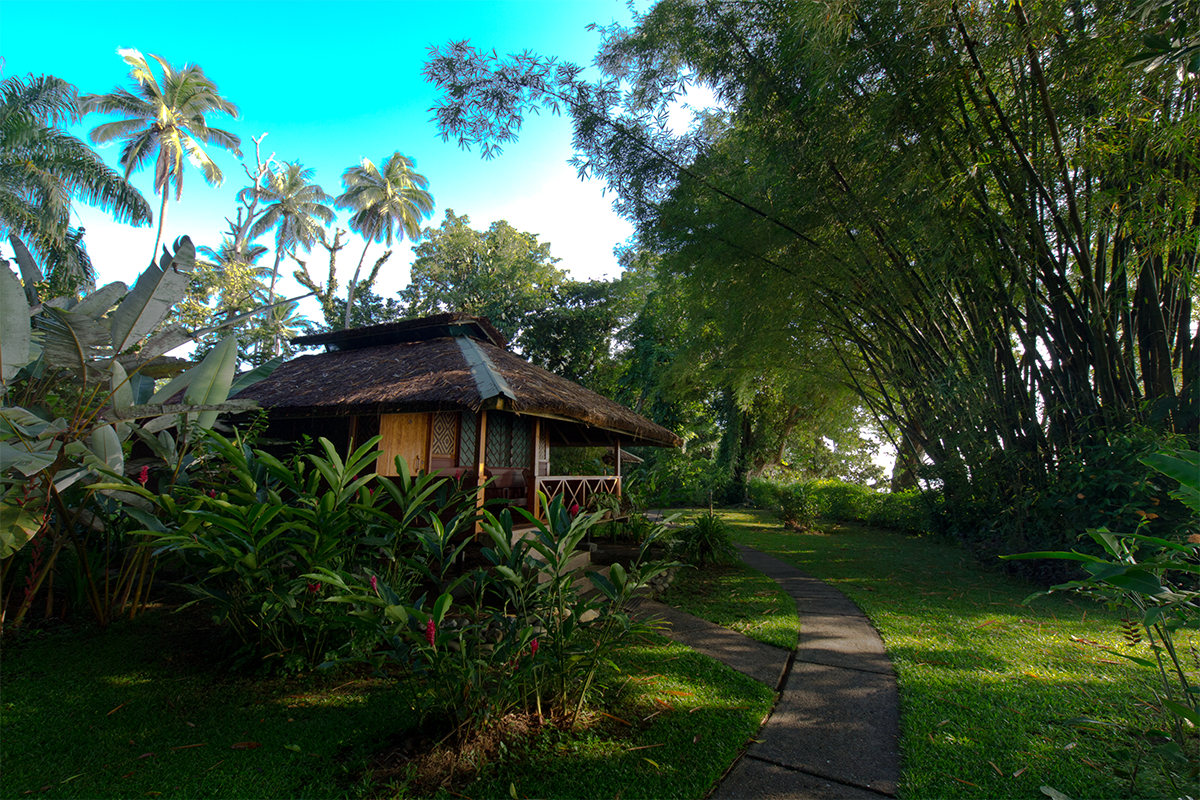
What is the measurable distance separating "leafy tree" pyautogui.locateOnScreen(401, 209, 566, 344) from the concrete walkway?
1469 centimetres

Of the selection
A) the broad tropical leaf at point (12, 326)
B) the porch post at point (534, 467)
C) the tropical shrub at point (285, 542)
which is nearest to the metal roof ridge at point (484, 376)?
the porch post at point (534, 467)

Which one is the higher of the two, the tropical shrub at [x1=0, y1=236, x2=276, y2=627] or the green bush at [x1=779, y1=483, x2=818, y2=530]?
the tropical shrub at [x1=0, y1=236, x2=276, y2=627]

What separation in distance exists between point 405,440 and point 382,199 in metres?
20.7

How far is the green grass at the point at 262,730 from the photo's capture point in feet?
6.55

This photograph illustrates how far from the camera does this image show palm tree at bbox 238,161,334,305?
23.5 m

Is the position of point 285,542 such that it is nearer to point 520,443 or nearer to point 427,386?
point 427,386

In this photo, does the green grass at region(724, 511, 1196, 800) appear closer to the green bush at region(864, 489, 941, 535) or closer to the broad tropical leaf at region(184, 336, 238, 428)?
the green bush at region(864, 489, 941, 535)

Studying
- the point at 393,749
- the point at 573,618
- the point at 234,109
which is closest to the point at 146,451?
the point at 393,749

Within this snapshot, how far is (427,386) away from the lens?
550 centimetres

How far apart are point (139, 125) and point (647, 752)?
24.8 meters

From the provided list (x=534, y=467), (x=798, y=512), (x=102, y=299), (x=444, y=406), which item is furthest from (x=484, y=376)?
(x=798, y=512)

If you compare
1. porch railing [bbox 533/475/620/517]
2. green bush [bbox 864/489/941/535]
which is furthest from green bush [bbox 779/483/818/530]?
porch railing [bbox 533/475/620/517]

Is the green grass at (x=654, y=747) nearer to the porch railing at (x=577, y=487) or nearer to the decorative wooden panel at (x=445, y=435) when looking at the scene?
the porch railing at (x=577, y=487)

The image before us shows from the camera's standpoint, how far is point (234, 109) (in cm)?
1986
